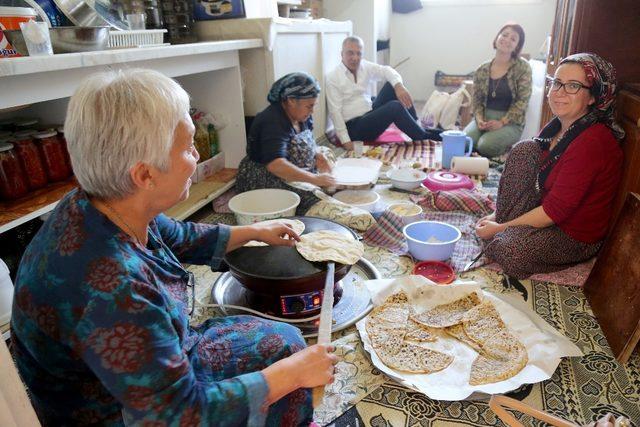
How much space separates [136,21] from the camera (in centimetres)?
207

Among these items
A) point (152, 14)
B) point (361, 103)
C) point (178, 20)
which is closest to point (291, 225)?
point (152, 14)

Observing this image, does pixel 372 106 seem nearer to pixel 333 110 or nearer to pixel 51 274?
pixel 333 110

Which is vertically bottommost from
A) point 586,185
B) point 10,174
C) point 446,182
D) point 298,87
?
point 446,182

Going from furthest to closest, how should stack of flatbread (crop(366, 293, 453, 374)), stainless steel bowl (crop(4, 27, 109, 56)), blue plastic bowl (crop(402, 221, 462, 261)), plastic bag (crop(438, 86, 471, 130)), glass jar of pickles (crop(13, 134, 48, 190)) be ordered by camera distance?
plastic bag (crop(438, 86, 471, 130))
blue plastic bowl (crop(402, 221, 462, 261))
glass jar of pickles (crop(13, 134, 48, 190))
stainless steel bowl (crop(4, 27, 109, 56))
stack of flatbread (crop(366, 293, 453, 374))

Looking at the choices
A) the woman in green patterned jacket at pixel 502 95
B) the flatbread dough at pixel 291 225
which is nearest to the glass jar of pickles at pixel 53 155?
the flatbread dough at pixel 291 225

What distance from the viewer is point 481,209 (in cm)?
232

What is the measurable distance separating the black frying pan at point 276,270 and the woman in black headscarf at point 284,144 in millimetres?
849

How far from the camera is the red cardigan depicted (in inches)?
61.2

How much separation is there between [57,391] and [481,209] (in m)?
2.07

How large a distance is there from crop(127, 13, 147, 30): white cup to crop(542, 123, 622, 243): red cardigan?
1.95m

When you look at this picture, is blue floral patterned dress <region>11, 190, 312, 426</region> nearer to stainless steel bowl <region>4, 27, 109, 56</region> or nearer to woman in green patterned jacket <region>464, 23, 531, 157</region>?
stainless steel bowl <region>4, 27, 109, 56</region>

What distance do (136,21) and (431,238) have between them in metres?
1.71

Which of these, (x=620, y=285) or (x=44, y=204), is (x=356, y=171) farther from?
(x=44, y=204)

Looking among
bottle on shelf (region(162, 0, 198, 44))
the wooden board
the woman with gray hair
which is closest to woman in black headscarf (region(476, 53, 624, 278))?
the wooden board
